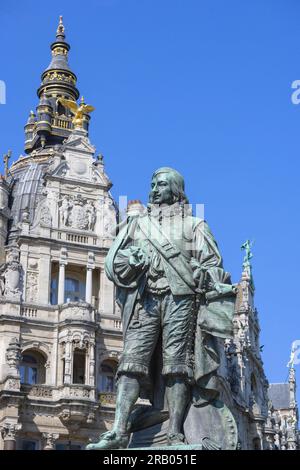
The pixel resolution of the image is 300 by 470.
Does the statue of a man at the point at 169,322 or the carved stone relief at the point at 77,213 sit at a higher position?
the carved stone relief at the point at 77,213

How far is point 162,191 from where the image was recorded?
9.34 meters

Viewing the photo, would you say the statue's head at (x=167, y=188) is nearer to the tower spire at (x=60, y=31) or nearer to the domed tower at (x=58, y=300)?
the domed tower at (x=58, y=300)

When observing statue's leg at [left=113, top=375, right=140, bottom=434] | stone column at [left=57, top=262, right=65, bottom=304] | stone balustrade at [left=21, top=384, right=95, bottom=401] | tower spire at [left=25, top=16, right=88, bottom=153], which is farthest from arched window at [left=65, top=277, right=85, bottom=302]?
statue's leg at [left=113, top=375, right=140, bottom=434]

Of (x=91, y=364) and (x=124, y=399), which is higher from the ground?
(x=91, y=364)

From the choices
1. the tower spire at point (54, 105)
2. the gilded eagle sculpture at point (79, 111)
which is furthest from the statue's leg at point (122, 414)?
the tower spire at point (54, 105)

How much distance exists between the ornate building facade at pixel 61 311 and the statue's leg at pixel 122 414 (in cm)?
2838

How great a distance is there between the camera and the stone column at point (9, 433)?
121 feet

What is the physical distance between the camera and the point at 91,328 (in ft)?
131

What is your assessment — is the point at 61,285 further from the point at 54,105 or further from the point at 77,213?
the point at 54,105

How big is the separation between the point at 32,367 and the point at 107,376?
3429 millimetres

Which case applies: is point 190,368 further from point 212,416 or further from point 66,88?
point 66,88

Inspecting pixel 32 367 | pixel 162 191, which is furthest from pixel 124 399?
pixel 32 367

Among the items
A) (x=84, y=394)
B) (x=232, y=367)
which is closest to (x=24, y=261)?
(x=84, y=394)

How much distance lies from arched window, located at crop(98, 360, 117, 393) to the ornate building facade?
5 centimetres
